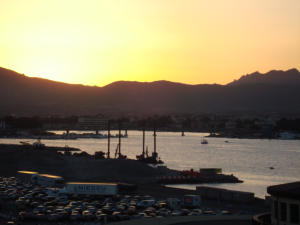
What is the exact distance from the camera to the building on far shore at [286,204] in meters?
6.29

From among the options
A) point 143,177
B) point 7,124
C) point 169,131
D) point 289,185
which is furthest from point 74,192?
point 169,131

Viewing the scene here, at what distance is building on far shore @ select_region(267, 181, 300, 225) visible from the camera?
20.6 feet

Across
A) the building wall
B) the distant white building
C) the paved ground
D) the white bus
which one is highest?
the distant white building

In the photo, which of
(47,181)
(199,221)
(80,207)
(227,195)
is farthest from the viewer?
(47,181)

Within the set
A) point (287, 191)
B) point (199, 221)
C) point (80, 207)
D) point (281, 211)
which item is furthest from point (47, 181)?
point (287, 191)

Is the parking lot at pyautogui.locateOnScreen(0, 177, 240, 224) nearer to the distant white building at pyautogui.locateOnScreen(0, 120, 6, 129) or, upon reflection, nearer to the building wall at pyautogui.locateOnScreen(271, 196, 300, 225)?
the building wall at pyautogui.locateOnScreen(271, 196, 300, 225)

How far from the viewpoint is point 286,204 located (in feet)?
21.0

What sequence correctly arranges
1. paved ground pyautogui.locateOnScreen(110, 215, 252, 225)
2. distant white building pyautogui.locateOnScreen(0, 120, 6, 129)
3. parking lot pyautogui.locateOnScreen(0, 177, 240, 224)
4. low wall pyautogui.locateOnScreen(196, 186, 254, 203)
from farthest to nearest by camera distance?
distant white building pyautogui.locateOnScreen(0, 120, 6, 129), low wall pyautogui.locateOnScreen(196, 186, 254, 203), parking lot pyautogui.locateOnScreen(0, 177, 240, 224), paved ground pyautogui.locateOnScreen(110, 215, 252, 225)

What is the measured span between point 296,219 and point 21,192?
56.5 ft

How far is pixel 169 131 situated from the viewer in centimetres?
13900

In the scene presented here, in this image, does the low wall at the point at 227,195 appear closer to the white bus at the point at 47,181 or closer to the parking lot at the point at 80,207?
the parking lot at the point at 80,207

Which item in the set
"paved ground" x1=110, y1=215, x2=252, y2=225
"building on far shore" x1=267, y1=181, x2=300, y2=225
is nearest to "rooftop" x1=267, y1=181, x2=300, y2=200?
"building on far shore" x1=267, y1=181, x2=300, y2=225

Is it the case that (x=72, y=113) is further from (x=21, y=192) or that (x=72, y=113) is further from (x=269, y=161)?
(x=21, y=192)

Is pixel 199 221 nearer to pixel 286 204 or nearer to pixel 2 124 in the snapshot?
pixel 286 204
